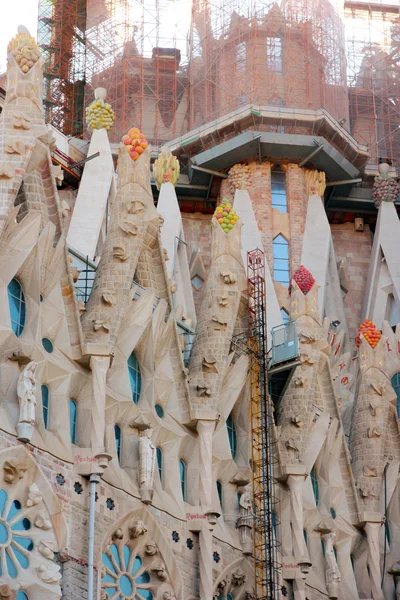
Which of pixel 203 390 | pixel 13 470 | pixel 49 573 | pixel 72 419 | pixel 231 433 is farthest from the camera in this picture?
pixel 231 433

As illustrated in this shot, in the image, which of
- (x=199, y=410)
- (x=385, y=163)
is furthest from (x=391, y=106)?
(x=199, y=410)

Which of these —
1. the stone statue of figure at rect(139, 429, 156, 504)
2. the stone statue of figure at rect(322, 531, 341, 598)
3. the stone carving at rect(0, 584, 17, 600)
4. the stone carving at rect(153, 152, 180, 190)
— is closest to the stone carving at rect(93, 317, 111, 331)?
the stone statue of figure at rect(139, 429, 156, 504)

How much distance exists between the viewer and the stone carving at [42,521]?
26.6 metres

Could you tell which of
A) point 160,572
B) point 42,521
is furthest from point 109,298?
point 160,572

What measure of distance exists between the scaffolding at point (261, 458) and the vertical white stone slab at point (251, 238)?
4752 millimetres

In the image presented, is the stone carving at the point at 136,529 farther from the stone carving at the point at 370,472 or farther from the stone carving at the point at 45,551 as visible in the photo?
the stone carving at the point at 370,472

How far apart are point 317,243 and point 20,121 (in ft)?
55.9

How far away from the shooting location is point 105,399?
29188mm

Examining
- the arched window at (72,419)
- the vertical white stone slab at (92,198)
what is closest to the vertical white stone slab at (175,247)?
the vertical white stone slab at (92,198)

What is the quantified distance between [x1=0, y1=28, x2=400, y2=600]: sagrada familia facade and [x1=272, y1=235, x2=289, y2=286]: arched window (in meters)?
1.97

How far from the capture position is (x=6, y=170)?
93.7 feet

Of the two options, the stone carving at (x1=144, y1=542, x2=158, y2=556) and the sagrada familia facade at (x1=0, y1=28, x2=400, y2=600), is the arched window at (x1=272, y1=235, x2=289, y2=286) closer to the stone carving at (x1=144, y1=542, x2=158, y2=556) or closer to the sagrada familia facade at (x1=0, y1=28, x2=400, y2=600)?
the sagrada familia facade at (x1=0, y1=28, x2=400, y2=600)

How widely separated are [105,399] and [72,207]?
1588cm

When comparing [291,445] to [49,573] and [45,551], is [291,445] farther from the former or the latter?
[49,573]
